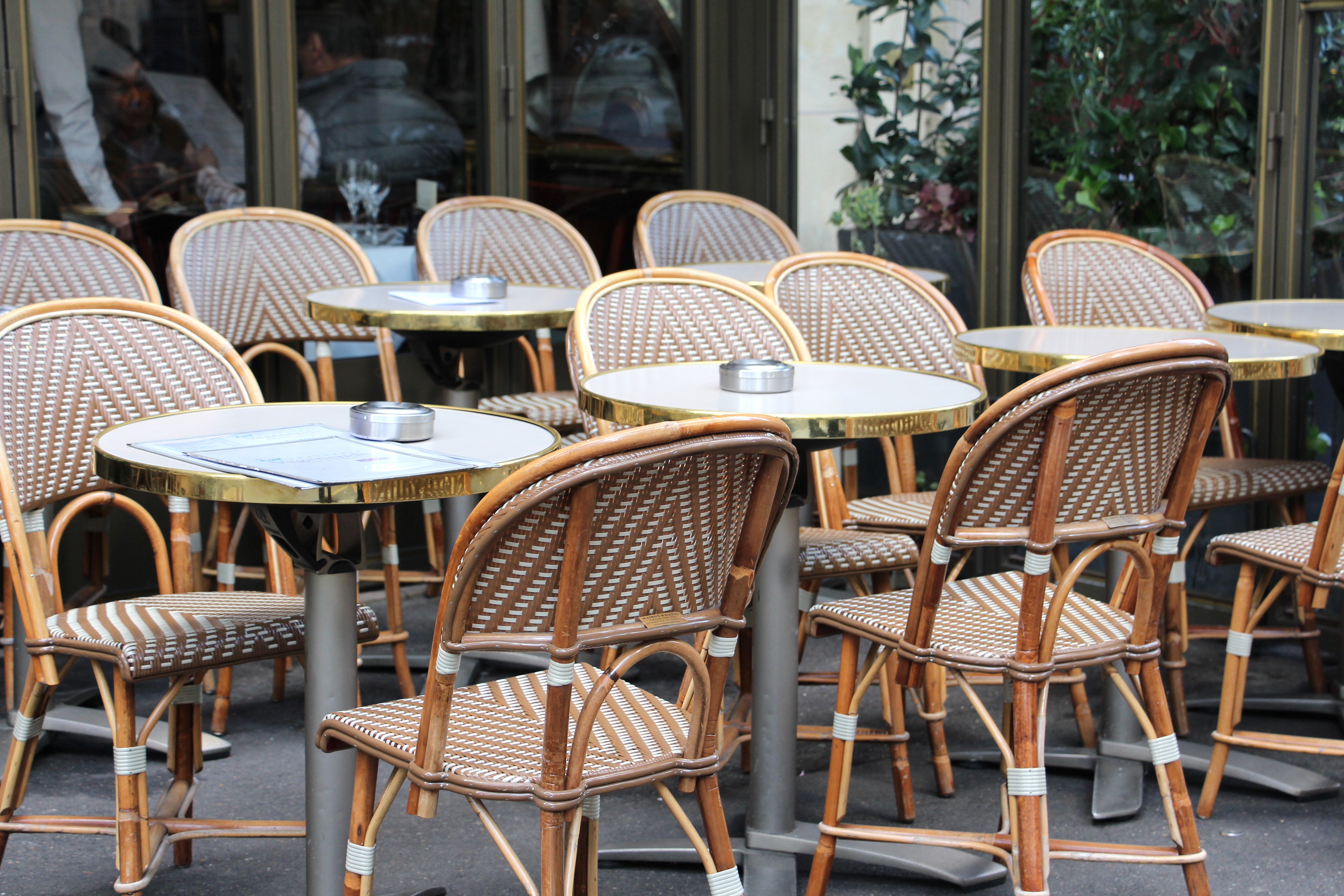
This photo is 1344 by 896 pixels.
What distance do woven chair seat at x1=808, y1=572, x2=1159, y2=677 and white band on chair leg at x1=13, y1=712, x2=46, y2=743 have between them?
1.23m

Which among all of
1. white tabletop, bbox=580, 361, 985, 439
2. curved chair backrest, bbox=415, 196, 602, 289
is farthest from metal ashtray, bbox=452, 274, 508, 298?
white tabletop, bbox=580, 361, 985, 439

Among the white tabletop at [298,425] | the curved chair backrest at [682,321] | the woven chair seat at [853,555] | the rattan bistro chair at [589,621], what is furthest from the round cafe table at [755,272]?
the rattan bistro chair at [589,621]

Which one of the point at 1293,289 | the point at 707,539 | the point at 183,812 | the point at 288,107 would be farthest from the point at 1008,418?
the point at 288,107

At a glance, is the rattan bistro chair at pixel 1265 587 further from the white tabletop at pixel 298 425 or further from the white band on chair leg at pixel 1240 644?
the white tabletop at pixel 298 425

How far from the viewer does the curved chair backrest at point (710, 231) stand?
4.61 metres

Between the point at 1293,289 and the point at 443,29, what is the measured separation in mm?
2659

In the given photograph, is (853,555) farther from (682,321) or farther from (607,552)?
(607,552)

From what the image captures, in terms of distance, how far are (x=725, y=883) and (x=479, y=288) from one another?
6.65 ft

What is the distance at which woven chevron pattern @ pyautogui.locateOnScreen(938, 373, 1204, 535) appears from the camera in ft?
6.41

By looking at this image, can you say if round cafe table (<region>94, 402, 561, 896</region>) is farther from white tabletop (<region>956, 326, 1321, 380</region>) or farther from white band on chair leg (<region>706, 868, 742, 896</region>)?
white tabletop (<region>956, 326, 1321, 380</region>)

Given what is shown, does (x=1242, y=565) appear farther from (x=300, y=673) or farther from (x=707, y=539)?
(x=300, y=673)

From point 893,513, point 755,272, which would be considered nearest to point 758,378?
point 893,513

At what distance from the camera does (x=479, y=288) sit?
3525 mm

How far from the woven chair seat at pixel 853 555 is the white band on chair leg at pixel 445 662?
43.9 inches
